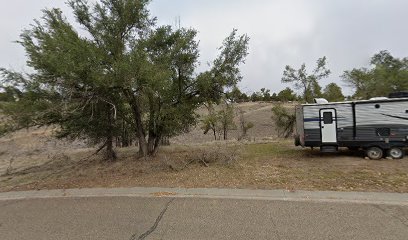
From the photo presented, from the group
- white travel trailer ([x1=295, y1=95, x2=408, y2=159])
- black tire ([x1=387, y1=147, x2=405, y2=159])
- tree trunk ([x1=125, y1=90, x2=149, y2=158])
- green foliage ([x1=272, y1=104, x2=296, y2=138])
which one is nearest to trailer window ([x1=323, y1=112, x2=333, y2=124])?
white travel trailer ([x1=295, y1=95, x2=408, y2=159])

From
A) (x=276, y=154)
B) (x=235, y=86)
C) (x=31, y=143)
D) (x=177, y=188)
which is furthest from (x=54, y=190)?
(x=31, y=143)

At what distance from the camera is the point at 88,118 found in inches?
543

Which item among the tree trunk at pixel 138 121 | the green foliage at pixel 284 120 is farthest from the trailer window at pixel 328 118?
the green foliage at pixel 284 120

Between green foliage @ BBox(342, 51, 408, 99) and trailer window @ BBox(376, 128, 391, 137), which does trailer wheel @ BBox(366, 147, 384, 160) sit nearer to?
trailer window @ BBox(376, 128, 391, 137)

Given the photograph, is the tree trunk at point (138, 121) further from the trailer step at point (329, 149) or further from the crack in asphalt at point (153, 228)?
the trailer step at point (329, 149)

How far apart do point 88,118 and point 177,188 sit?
653cm

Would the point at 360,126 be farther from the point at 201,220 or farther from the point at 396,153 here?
the point at 201,220

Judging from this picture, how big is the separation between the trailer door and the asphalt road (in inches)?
278

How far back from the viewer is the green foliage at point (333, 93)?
109 ft

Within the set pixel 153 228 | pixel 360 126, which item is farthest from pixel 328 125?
pixel 153 228

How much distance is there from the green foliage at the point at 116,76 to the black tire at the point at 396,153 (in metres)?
7.10

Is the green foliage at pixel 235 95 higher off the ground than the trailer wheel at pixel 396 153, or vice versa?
the green foliage at pixel 235 95

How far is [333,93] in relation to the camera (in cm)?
3441

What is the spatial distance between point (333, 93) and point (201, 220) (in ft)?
104
